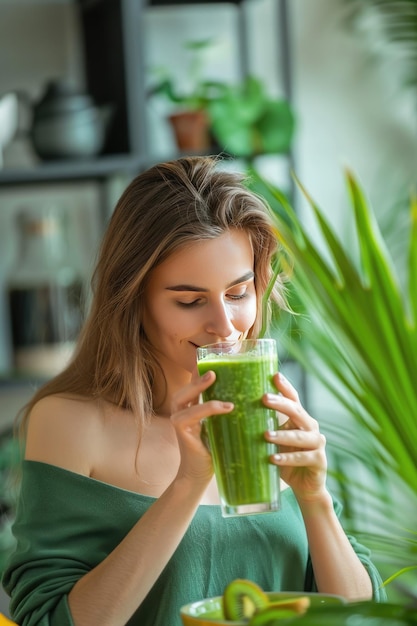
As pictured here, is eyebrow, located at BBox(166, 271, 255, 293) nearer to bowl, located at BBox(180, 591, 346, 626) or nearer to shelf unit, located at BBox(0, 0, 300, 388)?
bowl, located at BBox(180, 591, 346, 626)

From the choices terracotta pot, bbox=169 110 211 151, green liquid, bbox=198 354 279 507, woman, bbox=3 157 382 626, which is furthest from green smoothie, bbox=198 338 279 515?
terracotta pot, bbox=169 110 211 151

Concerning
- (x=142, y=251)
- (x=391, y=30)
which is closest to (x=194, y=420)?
(x=142, y=251)

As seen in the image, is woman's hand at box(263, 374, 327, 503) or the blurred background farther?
the blurred background

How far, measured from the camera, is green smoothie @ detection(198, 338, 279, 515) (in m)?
1.23

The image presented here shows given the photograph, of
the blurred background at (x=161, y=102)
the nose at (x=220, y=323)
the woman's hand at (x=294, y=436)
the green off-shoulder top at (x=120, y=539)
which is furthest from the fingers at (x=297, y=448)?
the blurred background at (x=161, y=102)

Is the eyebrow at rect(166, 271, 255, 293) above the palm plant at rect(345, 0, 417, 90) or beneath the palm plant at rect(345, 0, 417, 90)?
beneath

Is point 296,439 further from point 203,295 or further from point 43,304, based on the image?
point 43,304

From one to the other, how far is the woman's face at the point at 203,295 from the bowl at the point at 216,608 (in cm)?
48

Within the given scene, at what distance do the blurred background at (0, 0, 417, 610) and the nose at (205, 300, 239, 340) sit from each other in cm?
155

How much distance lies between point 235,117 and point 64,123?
0.50 meters

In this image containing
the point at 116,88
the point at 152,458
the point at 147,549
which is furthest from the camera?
the point at 116,88

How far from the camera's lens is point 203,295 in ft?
4.88

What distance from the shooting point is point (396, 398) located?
1151mm

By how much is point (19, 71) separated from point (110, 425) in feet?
6.14
